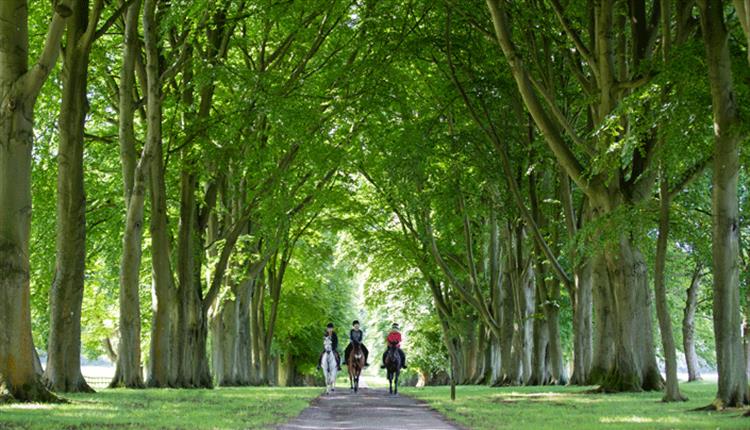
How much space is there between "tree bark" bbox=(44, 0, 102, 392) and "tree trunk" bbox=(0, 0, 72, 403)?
443 cm

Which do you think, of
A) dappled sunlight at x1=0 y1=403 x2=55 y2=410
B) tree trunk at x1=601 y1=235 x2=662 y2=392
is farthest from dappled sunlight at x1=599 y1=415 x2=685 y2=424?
tree trunk at x1=601 y1=235 x2=662 y2=392

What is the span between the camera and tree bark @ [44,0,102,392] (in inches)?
765

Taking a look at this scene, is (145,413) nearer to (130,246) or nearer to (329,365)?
(130,246)

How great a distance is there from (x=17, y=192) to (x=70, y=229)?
5.28 m

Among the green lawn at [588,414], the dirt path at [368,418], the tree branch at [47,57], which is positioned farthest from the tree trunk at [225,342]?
the tree branch at [47,57]

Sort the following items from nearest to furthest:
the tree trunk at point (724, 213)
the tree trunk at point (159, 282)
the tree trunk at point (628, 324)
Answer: the tree trunk at point (724, 213) → the tree trunk at point (628, 324) → the tree trunk at point (159, 282)

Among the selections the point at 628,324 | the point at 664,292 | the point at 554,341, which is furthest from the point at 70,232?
the point at 554,341

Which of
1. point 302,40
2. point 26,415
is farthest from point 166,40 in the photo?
point 26,415

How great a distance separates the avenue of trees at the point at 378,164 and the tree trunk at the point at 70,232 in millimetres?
46

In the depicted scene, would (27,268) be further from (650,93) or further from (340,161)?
(340,161)

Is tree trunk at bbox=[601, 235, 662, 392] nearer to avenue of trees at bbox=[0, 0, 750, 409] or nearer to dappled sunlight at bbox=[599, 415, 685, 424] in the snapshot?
avenue of trees at bbox=[0, 0, 750, 409]

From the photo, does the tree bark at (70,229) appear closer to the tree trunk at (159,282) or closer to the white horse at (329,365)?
the tree trunk at (159,282)

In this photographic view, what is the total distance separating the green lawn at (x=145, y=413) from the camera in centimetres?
1137

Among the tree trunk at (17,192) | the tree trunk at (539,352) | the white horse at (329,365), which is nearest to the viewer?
the tree trunk at (17,192)
